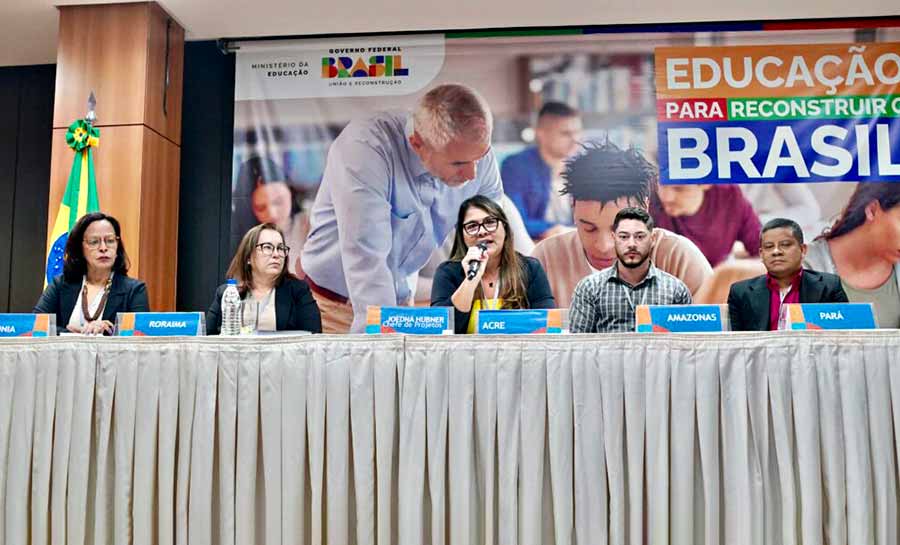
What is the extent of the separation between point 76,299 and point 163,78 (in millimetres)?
1769

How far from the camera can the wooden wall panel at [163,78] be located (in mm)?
3730

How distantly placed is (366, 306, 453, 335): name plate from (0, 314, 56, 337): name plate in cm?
85

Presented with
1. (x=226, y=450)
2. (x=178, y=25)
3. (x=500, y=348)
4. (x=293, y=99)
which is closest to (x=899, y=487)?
(x=500, y=348)

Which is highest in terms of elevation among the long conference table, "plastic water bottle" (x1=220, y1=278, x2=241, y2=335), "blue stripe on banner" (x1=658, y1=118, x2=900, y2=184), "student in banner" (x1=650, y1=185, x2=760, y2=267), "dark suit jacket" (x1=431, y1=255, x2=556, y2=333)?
"blue stripe on banner" (x1=658, y1=118, x2=900, y2=184)

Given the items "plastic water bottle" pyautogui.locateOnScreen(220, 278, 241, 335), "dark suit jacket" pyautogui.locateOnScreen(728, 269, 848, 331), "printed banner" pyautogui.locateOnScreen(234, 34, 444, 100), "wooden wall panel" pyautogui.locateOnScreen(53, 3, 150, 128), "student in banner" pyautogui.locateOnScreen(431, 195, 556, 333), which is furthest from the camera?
"printed banner" pyautogui.locateOnScreen(234, 34, 444, 100)

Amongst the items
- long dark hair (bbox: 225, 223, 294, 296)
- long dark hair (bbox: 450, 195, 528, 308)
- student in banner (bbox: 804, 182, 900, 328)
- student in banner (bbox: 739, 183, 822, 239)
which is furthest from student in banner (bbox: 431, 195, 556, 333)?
student in banner (bbox: 804, 182, 900, 328)

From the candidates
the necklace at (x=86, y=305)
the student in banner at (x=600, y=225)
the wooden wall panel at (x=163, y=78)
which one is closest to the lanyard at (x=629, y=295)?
the student in banner at (x=600, y=225)

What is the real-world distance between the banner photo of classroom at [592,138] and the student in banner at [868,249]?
1cm

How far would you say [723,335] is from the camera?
154cm

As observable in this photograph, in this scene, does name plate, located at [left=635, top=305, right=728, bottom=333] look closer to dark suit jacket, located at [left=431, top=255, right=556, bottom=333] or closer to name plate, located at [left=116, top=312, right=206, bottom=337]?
dark suit jacket, located at [left=431, top=255, right=556, bottom=333]

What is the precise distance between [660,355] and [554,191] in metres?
2.34

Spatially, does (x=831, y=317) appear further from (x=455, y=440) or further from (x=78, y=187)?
(x=78, y=187)

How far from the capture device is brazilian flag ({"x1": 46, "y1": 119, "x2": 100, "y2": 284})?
11.7 ft

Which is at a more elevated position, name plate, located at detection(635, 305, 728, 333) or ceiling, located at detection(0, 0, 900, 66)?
ceiling, located at detection(0, 0, 900, 66)
